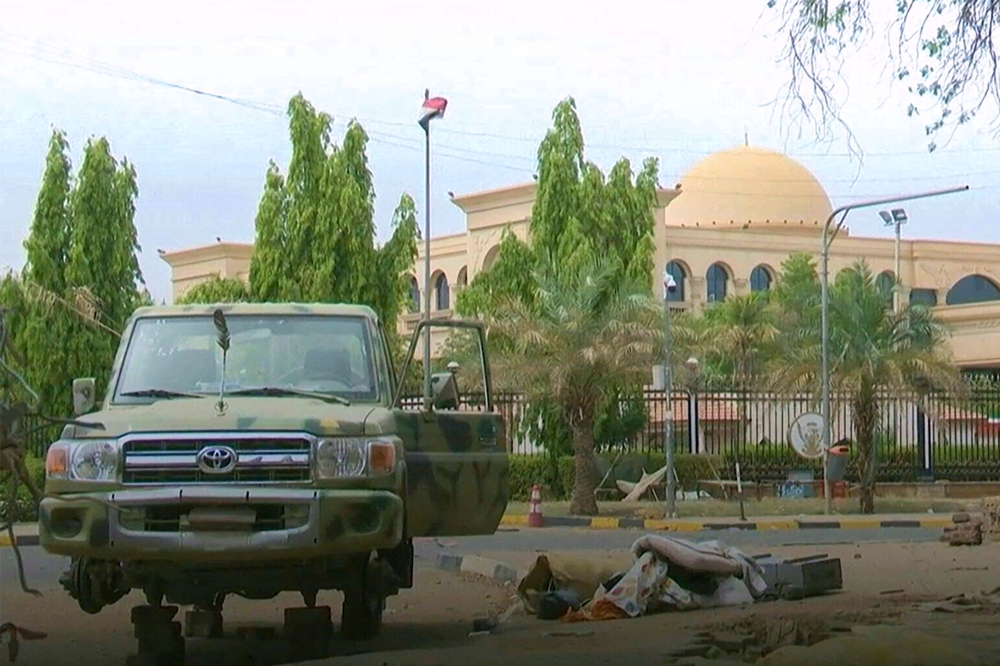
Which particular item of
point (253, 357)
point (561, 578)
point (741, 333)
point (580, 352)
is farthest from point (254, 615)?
point (741, 333)

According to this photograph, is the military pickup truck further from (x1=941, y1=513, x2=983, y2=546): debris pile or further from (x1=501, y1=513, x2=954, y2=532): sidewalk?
(x1=501, y1=513, x2=954, y2=532): sidewalk

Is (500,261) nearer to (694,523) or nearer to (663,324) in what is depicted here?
(663,324)

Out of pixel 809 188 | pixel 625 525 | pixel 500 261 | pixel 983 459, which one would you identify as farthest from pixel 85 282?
pixel 809 188

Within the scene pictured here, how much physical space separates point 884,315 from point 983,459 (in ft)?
21.9

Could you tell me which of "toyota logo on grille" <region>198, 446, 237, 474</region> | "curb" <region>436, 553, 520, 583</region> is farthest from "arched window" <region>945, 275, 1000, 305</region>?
"toyota logo on grille" <region>198, 446, 237, 474</region>

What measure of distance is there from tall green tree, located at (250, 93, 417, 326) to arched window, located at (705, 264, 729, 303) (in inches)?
959

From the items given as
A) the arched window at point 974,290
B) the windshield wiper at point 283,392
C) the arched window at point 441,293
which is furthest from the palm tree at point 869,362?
the arched window at point 974,290

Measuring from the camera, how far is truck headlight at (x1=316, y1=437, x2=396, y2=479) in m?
9.91

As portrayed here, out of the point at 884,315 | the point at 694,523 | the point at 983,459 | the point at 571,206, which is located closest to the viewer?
the point at 694,523

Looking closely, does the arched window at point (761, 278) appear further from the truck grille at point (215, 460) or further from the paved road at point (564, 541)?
the truck grille at point (215, 460)

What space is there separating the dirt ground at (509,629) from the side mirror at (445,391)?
1495 millimetres

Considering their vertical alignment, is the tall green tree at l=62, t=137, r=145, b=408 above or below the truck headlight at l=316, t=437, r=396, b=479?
above

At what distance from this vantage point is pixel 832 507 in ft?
113

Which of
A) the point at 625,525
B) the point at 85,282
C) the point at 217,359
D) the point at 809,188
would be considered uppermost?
the point at 809,188
